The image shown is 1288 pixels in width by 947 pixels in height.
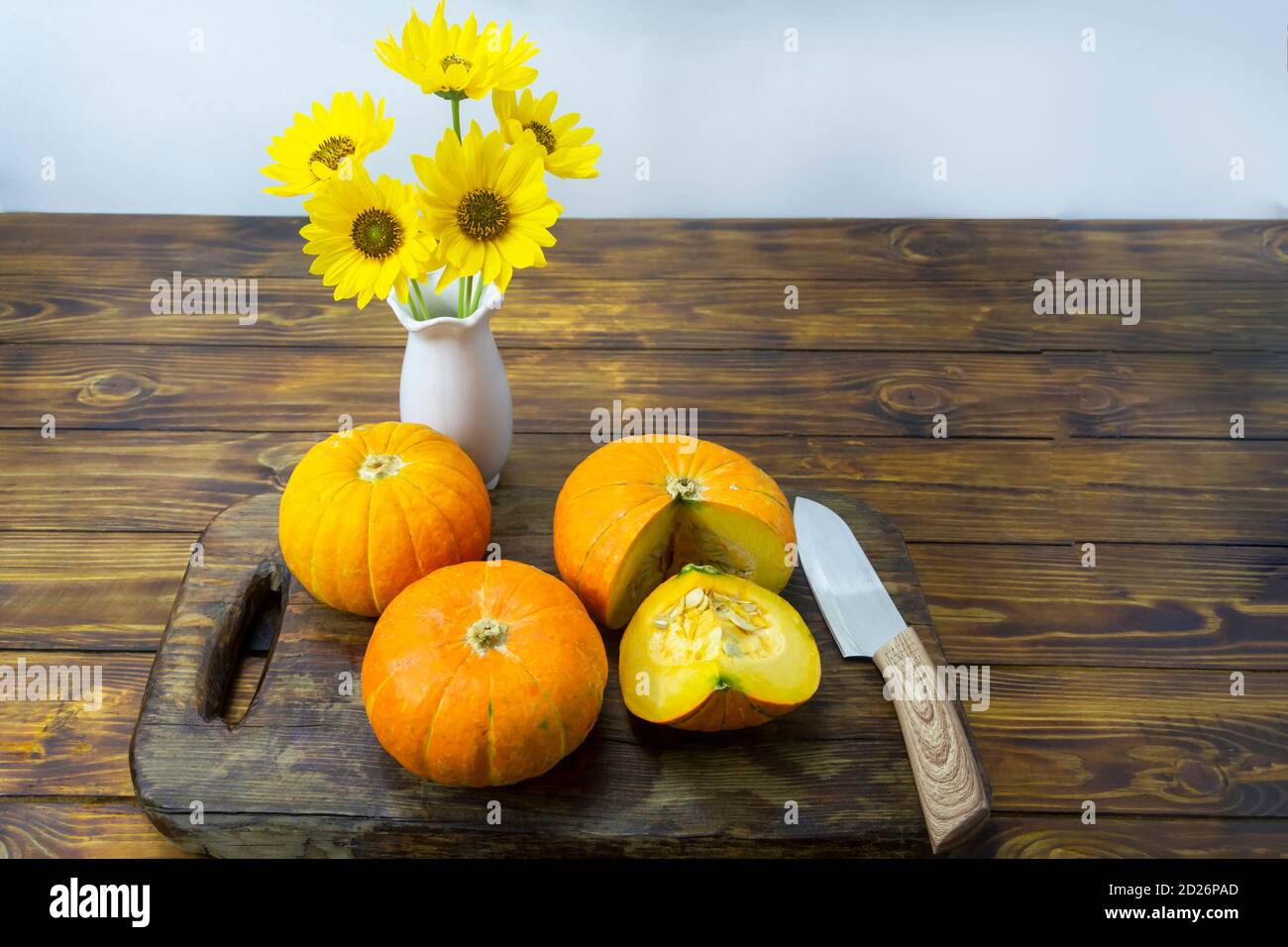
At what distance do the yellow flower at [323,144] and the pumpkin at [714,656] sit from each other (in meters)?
0.41

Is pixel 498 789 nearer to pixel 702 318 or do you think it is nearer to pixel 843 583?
pixel 843 583

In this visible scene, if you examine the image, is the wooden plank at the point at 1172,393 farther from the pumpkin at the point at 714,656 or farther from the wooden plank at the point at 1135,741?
the pumpkin at the point at 714,656

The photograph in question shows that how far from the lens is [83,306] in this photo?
5.07 feet

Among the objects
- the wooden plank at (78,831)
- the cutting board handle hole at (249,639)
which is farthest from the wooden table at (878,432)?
the cutting board handle hole at (249,639)

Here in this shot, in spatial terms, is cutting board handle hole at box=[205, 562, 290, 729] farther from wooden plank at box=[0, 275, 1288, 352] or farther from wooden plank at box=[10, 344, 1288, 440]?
wooden plank at box=[0, 275, 1288, 352]

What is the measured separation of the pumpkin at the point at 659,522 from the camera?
90 cm

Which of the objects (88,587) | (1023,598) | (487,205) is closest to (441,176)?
(487,205)

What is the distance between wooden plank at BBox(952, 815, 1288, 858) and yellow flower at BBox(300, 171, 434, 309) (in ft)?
2.17

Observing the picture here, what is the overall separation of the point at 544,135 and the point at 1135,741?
755mm

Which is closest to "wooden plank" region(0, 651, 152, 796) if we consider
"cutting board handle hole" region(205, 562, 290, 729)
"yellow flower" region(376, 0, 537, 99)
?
"cutting board handle hole" region(205, 562, 290, 729)

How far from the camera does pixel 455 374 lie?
40.3 inches

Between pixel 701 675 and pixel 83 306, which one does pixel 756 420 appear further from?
pixel 83 306
